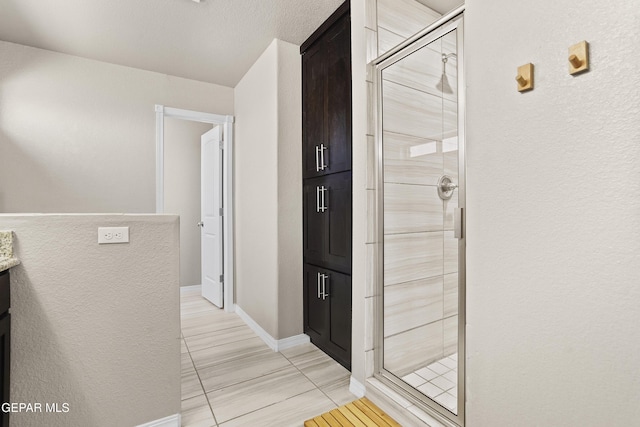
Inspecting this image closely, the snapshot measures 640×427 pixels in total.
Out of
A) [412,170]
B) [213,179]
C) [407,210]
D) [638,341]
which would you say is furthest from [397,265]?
[213,179]

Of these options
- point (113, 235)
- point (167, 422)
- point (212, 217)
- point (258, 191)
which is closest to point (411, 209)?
point (258, 191)

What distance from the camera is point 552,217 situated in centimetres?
99

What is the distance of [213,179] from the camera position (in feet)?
12.6

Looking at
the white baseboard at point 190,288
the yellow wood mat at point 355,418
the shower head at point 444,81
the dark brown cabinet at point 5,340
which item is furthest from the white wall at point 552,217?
the white baseboard at point 190,288

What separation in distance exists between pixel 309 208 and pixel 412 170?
0.98 metres

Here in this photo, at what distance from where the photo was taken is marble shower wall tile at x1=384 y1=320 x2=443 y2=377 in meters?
1.90

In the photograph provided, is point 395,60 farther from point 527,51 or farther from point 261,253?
point 261,253

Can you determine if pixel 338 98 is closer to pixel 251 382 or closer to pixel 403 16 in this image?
pixel 403 16

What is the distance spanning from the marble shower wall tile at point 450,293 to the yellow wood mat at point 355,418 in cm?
82

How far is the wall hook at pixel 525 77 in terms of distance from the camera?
1.03 metres

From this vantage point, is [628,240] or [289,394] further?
[289,394]

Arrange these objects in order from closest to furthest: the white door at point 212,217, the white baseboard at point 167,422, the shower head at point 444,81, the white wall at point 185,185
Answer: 1. the white baseboard at point 167,422
2. the shower head at point 444,81
3. the white door at point 212,217
4. the white wall at point 185,185

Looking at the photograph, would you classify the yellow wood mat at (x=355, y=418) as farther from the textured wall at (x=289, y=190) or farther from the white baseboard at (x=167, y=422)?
the textured wall at (x=289, y=190)

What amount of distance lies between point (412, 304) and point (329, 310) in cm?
66
